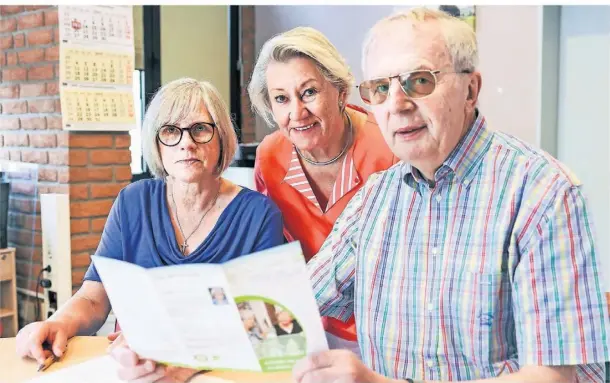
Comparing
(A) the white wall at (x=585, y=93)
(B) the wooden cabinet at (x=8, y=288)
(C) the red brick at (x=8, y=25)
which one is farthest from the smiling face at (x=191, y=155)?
(A) the white wall at (x=585, y=93)

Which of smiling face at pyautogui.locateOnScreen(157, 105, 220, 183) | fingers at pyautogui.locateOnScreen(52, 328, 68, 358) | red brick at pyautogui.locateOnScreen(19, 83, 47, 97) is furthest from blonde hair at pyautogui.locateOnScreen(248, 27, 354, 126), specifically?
red brick at pyautogui.locateOnScreen(19, 83, 47, 97)

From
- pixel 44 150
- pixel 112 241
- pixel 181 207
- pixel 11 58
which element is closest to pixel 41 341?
pixel 112 241

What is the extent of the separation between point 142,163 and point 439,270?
0.73m

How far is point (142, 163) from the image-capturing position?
4.58 ft

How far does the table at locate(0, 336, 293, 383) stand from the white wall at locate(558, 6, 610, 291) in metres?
1.37

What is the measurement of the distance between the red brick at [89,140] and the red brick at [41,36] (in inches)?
10.6

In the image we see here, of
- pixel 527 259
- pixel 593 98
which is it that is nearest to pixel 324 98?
pixel 527 259

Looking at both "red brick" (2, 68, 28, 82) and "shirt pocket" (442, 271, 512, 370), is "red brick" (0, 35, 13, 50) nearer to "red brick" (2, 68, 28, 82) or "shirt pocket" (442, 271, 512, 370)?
"red brick" (2, 68, 28, 82)

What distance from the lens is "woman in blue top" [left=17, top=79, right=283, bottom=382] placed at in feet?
4.14

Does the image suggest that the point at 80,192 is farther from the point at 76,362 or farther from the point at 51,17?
the point at 76,362

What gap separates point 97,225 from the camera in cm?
163

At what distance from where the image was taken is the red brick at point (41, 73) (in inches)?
64.2

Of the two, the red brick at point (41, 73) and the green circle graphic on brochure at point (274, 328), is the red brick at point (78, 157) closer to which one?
the red brick at point (41, 73)

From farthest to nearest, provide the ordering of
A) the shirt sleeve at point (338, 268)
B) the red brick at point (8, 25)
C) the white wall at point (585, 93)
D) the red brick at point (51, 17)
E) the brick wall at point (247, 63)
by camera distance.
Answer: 1. the white wall at point (585, 93)
2. the red brick at point (8, 25)
3. the red brick at point (51, 17)
4. the brick wall at point (247, 63)
5. the shirt sleeve at point (338, 268)
